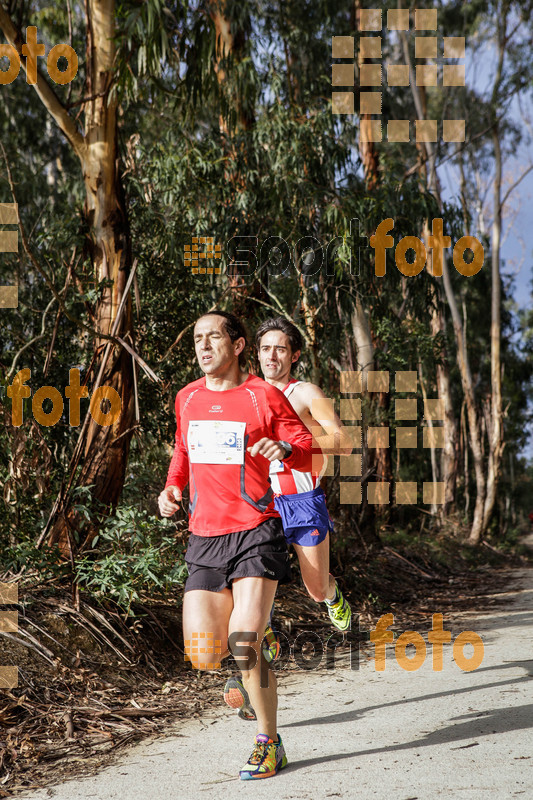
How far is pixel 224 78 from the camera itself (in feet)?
30.5

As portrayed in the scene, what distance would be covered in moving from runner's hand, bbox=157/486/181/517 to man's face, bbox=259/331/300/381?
57.3 inches

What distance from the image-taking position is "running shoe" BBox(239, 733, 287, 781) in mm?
3281

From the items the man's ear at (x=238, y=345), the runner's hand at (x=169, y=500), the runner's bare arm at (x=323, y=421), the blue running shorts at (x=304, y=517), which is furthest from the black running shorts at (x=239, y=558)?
the blue running shorts at (x=304, y=517)

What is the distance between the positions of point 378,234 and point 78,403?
4.40m

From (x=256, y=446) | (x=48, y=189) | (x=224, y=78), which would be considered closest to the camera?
(x=256, y=446)

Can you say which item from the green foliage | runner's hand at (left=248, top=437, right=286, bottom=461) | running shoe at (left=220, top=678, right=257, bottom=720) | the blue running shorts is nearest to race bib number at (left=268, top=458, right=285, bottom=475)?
the blue running shorts

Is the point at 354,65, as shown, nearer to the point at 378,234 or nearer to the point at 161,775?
the point at 378,234

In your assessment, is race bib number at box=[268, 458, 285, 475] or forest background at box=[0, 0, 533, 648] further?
forest background at box=[0, 0, 533, 648]

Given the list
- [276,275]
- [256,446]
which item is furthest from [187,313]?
[256,446]

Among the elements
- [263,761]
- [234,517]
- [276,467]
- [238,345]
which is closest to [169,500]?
[234,517]

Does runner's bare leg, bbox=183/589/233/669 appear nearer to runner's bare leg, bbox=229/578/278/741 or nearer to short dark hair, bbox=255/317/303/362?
runner's bare leg, bbox=229/578/278/741

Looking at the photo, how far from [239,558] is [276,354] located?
1767 mm

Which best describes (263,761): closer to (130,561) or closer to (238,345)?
(238,345)

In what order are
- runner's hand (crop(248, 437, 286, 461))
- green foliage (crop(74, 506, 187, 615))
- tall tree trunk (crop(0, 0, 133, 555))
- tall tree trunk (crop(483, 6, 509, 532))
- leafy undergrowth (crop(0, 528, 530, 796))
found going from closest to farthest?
runner's hand (crop(248, 437, 286, 461)) < leafy undergrowth (crop(0, 528, 530, 796)) < green foliage (crop(74, 506, 187, 615)) < tall tree trunk (crop(0, 0, 133, 555)) < tall tree trunk (crop(483, 6, 509, 532))
